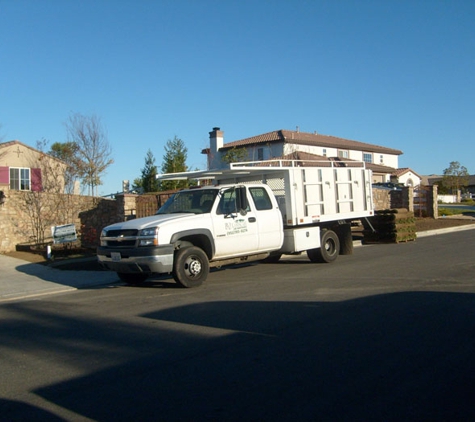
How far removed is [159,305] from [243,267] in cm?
519

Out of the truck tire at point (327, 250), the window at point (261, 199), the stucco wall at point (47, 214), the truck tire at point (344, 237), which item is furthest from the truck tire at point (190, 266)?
the stucco wall at point (47, 214)

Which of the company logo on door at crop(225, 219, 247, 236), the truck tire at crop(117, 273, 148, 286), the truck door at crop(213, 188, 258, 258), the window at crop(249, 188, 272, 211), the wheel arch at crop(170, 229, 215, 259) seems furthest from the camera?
the window at crop(249, 188, 272, 211)

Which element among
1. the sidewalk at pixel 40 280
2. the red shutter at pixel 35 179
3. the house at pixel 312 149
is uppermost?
the house at pixel 312 149

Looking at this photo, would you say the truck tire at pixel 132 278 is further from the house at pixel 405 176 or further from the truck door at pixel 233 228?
the house at pixel 405 176

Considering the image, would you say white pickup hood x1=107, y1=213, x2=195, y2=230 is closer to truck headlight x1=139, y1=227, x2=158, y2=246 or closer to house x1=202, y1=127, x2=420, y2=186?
truck headlight x1=139, y1=227, x2=158, y2=246

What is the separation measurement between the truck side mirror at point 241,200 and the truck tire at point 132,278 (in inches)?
104

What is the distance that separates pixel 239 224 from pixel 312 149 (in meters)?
41.1

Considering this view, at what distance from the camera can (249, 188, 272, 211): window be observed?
1247cm

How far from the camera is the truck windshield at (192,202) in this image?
461 inches

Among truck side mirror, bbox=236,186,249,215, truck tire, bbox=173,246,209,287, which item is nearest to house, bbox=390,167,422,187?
truck side mirror, bbox=236,186,249,215

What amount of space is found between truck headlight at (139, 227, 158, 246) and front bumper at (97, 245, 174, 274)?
106 millimetres

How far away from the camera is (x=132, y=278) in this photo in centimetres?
1203

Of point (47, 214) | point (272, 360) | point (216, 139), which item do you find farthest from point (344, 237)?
point (216, 139)

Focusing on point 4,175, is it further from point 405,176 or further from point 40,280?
point 405,176
